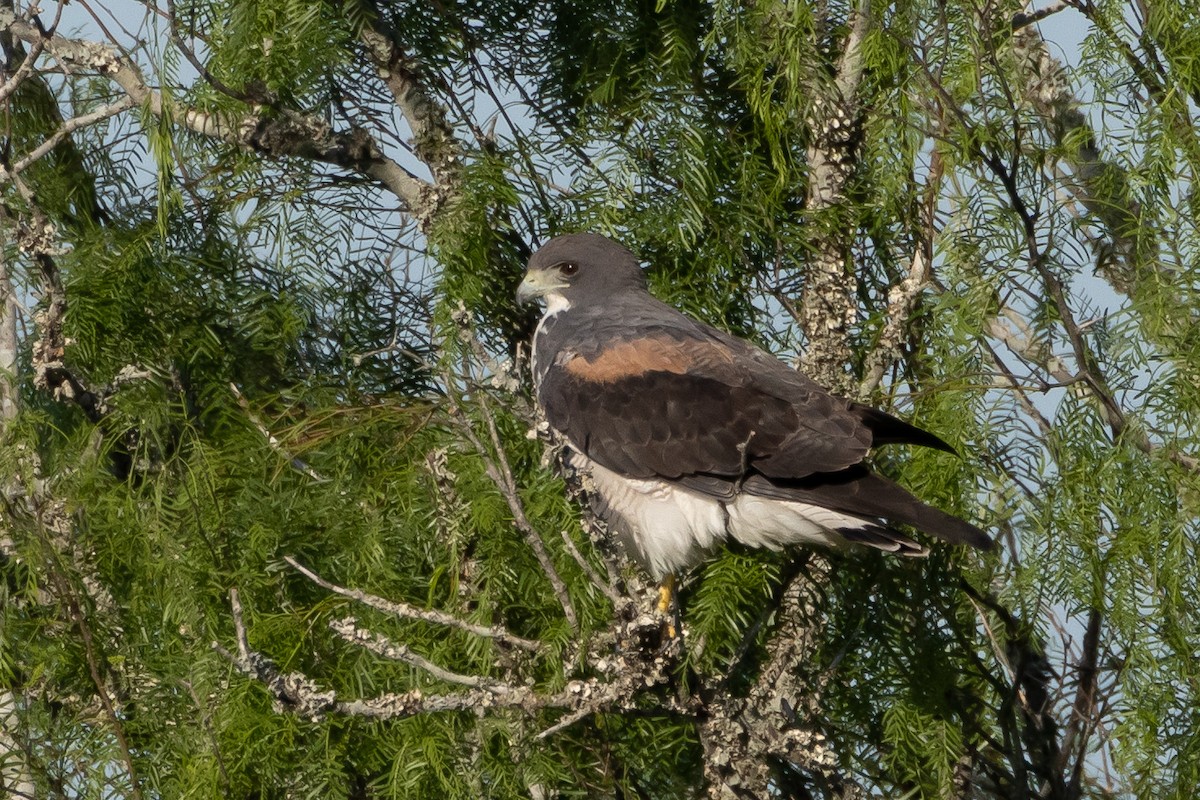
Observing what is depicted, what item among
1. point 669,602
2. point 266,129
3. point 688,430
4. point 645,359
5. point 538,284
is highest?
point 266,129

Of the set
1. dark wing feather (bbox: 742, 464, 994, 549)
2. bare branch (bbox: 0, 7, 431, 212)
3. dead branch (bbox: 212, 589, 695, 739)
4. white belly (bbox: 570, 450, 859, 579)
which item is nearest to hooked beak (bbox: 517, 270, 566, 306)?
bare branch (bbox: 0, 7, 431, 212)

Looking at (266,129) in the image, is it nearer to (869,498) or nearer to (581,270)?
(581,270)

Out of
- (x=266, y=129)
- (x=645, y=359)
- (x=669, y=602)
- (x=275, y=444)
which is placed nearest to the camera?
(x=669, y=602)

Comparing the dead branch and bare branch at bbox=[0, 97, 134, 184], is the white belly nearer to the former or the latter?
the dead branch

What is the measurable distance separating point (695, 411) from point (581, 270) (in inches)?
22.1

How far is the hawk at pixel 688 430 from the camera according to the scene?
12.8ft

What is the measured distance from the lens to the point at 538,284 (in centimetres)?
442

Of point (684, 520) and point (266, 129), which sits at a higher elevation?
point (266, 129)

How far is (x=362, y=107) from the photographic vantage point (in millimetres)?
4918

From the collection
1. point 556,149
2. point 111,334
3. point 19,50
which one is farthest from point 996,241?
point 19,50

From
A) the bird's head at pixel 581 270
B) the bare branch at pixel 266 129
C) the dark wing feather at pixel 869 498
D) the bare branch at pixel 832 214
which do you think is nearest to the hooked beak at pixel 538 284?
the bird's head at pixel 581 270

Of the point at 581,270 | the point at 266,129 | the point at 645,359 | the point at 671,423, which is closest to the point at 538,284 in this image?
the point at 581,270

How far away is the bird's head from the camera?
4.35 m

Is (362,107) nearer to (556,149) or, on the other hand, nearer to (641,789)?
(556,149)
